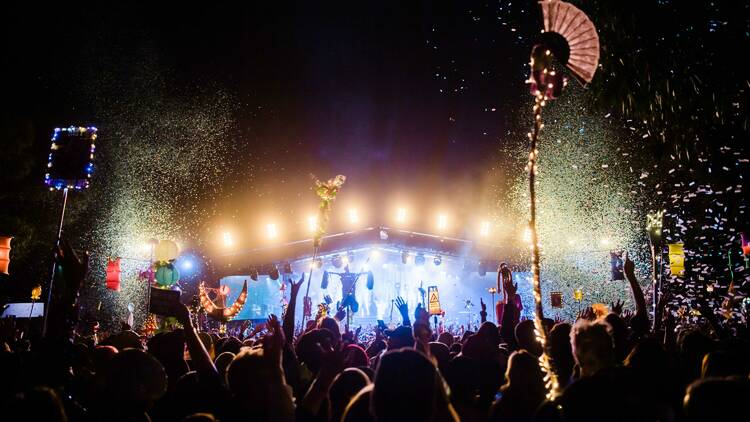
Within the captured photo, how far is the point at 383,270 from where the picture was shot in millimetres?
31844

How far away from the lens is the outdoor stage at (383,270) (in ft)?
84.6

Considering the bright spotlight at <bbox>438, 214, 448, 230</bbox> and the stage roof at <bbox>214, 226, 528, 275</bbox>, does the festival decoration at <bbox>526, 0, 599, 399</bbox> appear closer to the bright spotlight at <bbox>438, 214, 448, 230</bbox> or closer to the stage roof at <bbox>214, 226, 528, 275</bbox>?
the bright spotlight at <bbox>438, 214, 448, 230</bbox>

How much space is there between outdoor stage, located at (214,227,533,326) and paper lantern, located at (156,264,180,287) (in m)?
10.1

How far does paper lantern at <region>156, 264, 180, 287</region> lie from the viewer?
48.3ft

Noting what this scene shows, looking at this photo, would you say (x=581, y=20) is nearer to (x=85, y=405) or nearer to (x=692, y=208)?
(x=85, y=405)

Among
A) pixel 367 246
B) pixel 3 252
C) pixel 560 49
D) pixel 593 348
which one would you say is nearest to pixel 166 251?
pixel 3 252

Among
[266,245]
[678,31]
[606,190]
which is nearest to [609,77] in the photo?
[678,31]

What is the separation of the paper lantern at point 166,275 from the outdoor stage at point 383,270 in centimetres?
1012

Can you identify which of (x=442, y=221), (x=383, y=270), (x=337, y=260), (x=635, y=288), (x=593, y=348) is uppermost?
(x=442, y=221)

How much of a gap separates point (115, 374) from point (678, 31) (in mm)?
8215

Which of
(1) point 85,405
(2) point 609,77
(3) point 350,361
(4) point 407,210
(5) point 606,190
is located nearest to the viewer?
(1) point 85,405

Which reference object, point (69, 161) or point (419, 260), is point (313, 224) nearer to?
point (419, 260)

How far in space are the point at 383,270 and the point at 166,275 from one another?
61.0 feet

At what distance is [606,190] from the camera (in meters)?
25.8
